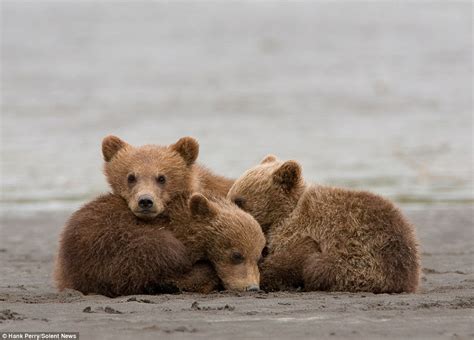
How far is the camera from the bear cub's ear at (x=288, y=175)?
880cm

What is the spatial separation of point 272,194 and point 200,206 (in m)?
0.70

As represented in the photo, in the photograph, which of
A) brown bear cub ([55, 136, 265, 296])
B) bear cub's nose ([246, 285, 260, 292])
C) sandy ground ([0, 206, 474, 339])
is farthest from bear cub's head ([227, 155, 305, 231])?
sandy ground ([0, 206, 474, 339])

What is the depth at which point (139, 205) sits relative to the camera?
27.7ft

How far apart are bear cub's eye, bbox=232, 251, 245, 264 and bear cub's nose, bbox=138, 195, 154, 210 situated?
2.47 feet

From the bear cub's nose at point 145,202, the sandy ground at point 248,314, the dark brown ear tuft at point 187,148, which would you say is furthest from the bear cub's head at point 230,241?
the dark brown ear tuft at point 187,148

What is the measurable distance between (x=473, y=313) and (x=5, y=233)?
7.91 meters

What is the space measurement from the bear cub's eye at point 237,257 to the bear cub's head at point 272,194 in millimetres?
583

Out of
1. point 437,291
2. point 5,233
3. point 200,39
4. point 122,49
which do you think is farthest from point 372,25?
point 437,291

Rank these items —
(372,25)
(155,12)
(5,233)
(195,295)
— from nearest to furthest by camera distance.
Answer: (195,295) → (5,233) → (372,25) → (155,12)

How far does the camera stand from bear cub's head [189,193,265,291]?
8.30 m

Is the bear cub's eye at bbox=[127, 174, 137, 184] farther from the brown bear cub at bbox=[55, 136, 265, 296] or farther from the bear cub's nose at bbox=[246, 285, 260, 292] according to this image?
the bear cub's nose at bbox=[246, 285, 260, 292]

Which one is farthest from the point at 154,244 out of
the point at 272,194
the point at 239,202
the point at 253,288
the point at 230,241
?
the point at 272,194

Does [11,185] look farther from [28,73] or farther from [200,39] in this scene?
[200,39]

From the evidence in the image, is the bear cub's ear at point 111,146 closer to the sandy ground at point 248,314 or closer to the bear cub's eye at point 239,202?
the bear cub's eye at point 239,202
